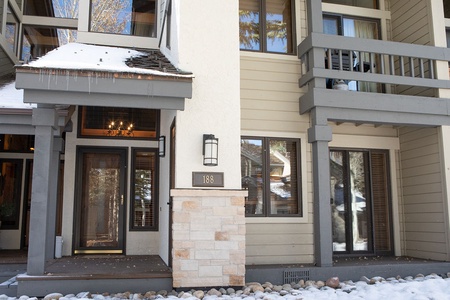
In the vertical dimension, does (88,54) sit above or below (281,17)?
below

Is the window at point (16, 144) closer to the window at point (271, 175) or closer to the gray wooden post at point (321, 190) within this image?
the window at point (271, 175)

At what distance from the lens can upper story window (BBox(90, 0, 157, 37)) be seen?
790 cm

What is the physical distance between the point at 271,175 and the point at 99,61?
10.5 ft

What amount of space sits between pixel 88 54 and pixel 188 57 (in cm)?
167

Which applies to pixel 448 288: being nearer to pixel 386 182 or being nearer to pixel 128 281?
pixel 386 182

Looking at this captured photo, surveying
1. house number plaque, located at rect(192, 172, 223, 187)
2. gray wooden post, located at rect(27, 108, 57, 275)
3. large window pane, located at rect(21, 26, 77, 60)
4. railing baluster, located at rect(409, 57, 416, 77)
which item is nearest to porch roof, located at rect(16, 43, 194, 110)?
gray wooden post, located at rect(27, 108, 57, 275)

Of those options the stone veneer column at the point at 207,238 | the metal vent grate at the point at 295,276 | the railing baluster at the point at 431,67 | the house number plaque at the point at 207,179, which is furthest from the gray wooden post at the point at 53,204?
the railing baluster at the point at 431,67

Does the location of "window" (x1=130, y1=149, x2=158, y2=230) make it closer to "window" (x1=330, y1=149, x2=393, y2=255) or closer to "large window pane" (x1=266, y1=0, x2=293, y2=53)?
"large window pane" (x1=266, y1=0, x2=293, y2=53)

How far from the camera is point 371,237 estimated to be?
7578 mm

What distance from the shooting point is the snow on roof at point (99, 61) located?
17.1ft

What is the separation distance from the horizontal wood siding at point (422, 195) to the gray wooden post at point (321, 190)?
1959mm

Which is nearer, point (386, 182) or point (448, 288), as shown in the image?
point (448, 288)

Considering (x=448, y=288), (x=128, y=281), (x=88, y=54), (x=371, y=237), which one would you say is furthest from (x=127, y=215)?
(x=448, y=288)

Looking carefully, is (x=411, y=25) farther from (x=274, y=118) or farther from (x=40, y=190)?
(x=40, y=190)
